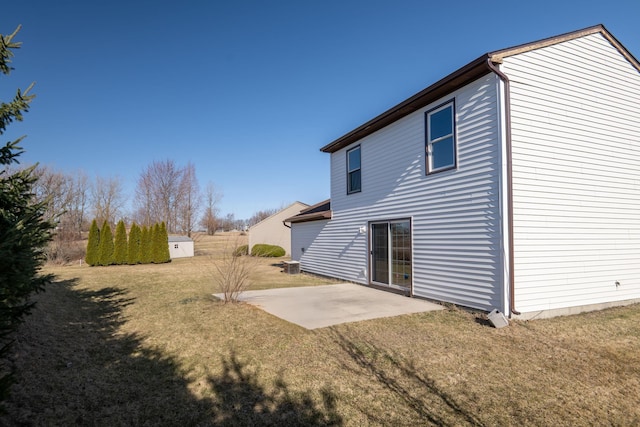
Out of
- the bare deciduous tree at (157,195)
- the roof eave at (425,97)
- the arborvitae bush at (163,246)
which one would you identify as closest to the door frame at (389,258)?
the roof eave at (425,97)

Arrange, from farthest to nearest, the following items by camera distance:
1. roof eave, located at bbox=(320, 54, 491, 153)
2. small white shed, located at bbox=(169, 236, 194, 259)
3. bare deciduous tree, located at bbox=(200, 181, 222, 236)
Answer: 1. bare deciduous tree, located at bbox=(200, 181, 222, 236)
2. small white shed, located at bbox=(169, 236, 194, 259)
3. roof eave, located at bbox=(320, 54, 491, 153)

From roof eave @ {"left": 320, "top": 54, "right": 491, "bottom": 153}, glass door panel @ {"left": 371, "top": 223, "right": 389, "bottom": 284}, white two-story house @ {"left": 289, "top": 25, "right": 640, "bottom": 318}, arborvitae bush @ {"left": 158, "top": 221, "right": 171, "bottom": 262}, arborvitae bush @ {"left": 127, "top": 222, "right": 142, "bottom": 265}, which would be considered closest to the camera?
white two-story house @ {"left": 289, "top": 25, "right": 640, "bottom": 318}

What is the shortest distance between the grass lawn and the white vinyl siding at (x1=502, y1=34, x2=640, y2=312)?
893 mm

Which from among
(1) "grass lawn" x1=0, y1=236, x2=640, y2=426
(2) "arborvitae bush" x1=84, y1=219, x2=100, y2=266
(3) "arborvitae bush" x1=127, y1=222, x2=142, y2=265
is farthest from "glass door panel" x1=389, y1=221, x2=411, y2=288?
(2) "arborvitae bush" x1=84, y1=219, x2=100, y2=266

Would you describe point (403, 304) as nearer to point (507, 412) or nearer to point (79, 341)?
point (507, 412)

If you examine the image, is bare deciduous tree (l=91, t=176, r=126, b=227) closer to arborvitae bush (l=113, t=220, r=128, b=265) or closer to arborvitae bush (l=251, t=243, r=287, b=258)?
arborvitae bush (l=113, t=220, r=128, b=265)

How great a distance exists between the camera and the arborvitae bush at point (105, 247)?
18.1 metres

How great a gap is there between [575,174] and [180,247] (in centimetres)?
2336

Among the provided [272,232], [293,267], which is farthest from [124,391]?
[272,232]

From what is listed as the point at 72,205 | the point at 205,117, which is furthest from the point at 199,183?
the point at 205,117

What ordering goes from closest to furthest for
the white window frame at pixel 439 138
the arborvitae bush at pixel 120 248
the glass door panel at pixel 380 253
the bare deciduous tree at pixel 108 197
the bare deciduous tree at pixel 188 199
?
the white window frame at pixel 439 138 < the glass door panel at pixel 380 253 < the arborvitae bush at pixel 120 248 < the bare deciduous tree at pixel 108 197 < the bare deciduous tree at pixel 188 199

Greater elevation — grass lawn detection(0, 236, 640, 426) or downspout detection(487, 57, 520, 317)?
downspout detection(487, 57, 520, 317)

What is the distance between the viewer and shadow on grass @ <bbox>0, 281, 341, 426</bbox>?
2869 millimetres

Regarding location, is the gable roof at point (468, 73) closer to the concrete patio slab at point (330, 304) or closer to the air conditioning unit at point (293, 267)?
the concrete patio slab at point (330, 304)
